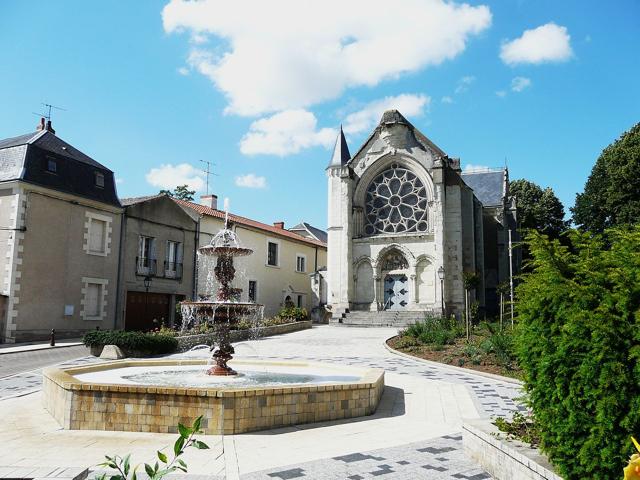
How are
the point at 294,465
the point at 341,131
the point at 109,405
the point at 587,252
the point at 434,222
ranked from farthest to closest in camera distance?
1. the point at 341,131
2. the point at 434,222
3. the point at 109,405
4. the point at 294,465
5. the point at 587,252

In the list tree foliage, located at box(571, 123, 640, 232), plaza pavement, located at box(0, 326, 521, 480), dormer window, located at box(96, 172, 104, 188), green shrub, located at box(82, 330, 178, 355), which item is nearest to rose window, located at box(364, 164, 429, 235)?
tree foliage, located at box(571, 123, 640, 232)

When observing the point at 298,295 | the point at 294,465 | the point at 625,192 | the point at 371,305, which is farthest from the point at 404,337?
the point at 625,192

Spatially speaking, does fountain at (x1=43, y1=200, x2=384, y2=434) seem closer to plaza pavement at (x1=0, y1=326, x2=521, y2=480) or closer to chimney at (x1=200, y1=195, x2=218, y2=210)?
plaza pavement at (x1=0, y1=326, x2=521, y2=480)

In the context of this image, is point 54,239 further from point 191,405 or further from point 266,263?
point 191,405

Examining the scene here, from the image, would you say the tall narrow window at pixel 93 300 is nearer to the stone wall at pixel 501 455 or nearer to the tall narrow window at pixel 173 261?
the tall narrow window at pixel 173 261

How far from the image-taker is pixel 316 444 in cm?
606

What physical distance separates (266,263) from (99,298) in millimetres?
12377

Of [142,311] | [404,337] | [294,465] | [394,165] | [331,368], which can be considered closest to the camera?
[294,465]

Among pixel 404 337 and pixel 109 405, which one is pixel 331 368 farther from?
pixel 404 337

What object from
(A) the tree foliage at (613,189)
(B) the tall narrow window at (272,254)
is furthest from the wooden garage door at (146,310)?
(A) the tree foliage at (613,189)

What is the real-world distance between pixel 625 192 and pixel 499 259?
877cm

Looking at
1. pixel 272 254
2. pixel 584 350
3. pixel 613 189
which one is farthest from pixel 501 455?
pixel 613 189

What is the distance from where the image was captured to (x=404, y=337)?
1880cm

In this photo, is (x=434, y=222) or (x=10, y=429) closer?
(x=10, y=429)
